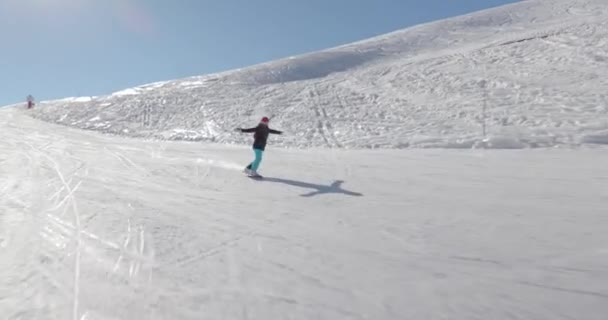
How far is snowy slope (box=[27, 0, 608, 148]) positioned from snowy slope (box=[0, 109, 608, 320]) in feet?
11.8

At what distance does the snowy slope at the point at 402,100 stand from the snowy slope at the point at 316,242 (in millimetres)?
3583

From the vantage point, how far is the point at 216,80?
28.6 meters

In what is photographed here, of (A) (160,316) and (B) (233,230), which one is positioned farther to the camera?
(B) (233,230)

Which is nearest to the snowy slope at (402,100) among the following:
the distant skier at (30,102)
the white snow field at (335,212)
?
the white snow field at (335,212)

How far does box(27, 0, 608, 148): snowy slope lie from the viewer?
1318cm

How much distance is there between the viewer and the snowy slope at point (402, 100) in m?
13.2

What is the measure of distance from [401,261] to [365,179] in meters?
4.52

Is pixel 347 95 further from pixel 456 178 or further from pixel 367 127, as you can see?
pixel 456 178

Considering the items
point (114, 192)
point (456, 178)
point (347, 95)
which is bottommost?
point (456, 178)

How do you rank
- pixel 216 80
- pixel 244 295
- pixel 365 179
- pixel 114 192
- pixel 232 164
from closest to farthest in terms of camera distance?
pixel 244 295, pixel 114 192, pixel 365 179, pixel 232 164, pixel 216 80

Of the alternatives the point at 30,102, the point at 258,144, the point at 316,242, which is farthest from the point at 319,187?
the point at 30,102

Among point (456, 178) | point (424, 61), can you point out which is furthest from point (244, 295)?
point (424, 61)

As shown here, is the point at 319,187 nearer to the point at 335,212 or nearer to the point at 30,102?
the point at 335,212

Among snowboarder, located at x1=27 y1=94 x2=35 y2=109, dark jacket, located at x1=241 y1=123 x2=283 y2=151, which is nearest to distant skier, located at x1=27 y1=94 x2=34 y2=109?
snowboarder, located at x1=27 y1=94 x2=35 y2=109
